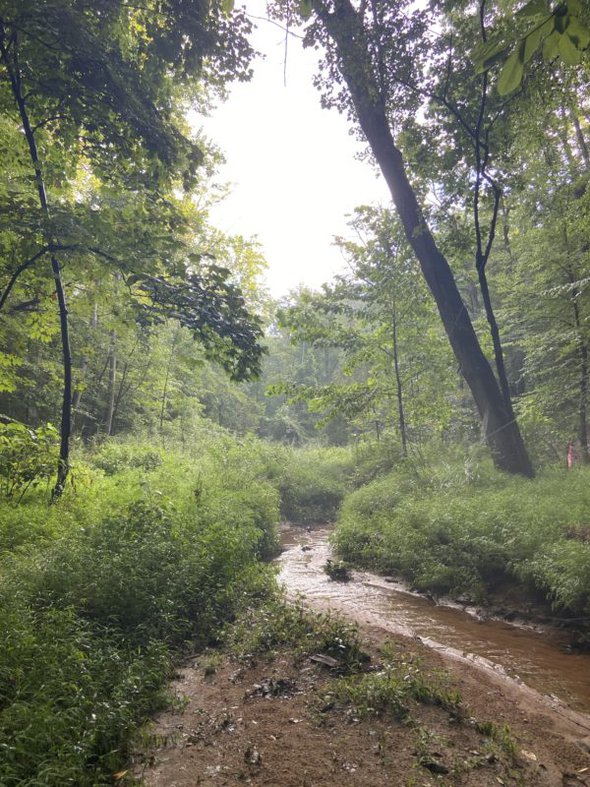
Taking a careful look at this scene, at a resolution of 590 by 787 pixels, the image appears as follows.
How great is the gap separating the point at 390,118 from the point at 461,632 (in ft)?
33.6

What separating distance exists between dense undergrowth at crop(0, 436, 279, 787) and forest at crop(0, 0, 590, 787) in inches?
1.0

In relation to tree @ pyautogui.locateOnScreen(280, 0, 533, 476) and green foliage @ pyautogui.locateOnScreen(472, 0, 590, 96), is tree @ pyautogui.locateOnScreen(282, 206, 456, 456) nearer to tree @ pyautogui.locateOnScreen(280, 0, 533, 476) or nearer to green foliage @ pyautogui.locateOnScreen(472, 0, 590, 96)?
tree @ pyautogui.locateOnScreen(280, 0, 533, 476)

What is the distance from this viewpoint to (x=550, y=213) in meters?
11.5

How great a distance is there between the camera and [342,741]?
3189 millimetres

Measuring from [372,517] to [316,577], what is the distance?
98.0 inches

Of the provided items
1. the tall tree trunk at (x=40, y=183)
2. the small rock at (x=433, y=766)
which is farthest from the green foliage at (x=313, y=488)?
the small rock at (x=433, y=766)

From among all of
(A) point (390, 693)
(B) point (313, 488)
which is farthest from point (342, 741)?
(B) point (313, 488)

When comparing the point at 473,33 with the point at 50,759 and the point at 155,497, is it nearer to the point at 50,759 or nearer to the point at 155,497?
the point at 155,497

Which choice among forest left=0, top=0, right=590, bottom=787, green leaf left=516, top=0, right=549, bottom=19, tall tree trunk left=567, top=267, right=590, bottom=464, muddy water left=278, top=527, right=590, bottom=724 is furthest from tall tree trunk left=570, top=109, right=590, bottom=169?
green leaf left=516, top=0, right=549, bottom=19

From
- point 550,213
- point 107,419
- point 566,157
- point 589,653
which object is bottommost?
point 589,653

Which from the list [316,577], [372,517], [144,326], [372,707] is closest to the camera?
[372,707]

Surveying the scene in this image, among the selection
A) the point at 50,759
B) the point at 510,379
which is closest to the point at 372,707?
the point at 50,759

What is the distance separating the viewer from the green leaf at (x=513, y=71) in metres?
1.32

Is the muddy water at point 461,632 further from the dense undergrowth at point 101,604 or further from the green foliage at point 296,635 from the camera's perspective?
the dense undergrowth at point 101,604
